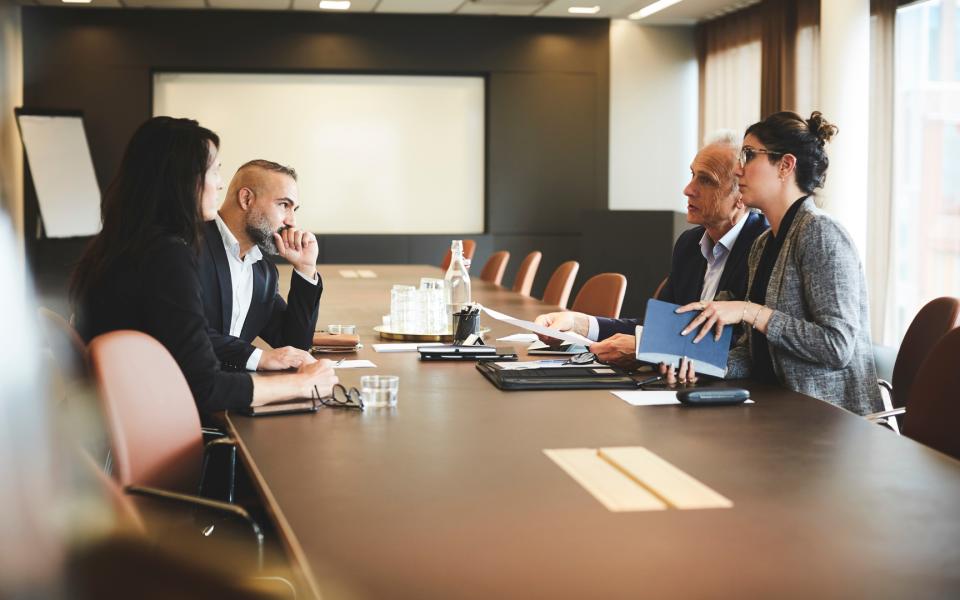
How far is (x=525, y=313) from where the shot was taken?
14.3 ft

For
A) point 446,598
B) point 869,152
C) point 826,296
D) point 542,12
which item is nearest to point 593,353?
point 826,296

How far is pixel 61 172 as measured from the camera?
920 centimetres

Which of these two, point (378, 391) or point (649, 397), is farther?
point (649, 397)

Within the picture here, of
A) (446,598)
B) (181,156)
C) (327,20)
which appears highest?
(327,20)

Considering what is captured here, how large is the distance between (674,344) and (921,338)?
40.8 inches

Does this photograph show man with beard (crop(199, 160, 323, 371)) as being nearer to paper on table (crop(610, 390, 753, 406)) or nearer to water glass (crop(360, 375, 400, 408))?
water glass (crop(360, 375, 400, 408))

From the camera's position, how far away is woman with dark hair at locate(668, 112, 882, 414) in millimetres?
2646

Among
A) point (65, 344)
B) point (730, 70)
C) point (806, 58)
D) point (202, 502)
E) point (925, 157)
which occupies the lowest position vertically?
point (202, 502)

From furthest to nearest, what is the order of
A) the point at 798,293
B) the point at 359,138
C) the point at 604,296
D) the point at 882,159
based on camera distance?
the point at 359,138
the point at 882,159
the point at 604,296
the point at 798,293

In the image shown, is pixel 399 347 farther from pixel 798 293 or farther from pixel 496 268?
pixel 496 268

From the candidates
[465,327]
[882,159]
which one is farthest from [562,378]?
[882,159]

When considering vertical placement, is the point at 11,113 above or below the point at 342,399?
above

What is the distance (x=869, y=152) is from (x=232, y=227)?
17.6 ft

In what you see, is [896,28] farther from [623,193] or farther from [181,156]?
[181,156]
